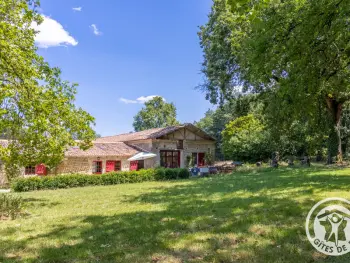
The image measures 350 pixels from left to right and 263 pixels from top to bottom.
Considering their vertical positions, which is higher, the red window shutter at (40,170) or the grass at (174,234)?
the red window shutter at (40,170)

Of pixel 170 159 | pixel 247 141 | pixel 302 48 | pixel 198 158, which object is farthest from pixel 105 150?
pixel 302 48

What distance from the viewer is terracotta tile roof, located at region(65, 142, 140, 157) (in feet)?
80.7

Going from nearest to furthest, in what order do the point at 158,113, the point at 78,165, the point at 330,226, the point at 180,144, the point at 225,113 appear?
the point at 330,226 < the point at 78,165 < the point at 180,144 < the point at 225,113 < the point at 158,113

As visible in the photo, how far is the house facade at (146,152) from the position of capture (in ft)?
81.9

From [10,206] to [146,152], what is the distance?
795 inches

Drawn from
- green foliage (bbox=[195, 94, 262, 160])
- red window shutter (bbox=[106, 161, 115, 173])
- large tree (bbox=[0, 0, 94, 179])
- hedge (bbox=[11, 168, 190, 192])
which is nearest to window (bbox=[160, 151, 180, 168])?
red window shutter (bbox=[106, 161, 115, 173])

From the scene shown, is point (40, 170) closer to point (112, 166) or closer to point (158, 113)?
point (112, 166)

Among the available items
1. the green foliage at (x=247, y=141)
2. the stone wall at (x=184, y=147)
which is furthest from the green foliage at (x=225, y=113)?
the stone wall at (x=184, y=147)

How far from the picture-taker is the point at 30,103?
890cm

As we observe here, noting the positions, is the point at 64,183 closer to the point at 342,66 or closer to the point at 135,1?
the point at 135,1

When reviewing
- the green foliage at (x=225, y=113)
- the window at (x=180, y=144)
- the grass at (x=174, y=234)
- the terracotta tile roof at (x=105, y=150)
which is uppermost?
the green foliage at (x=225, y=113)

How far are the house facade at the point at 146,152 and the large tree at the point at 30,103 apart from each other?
45.5 ft

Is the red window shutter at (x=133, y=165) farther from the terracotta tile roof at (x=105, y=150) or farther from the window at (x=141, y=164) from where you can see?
the terracotta tile roof at (x=105, y=150)

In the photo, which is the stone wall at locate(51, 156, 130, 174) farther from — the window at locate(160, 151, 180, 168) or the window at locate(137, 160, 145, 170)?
the window at locate(160, 151, 180, 168)
